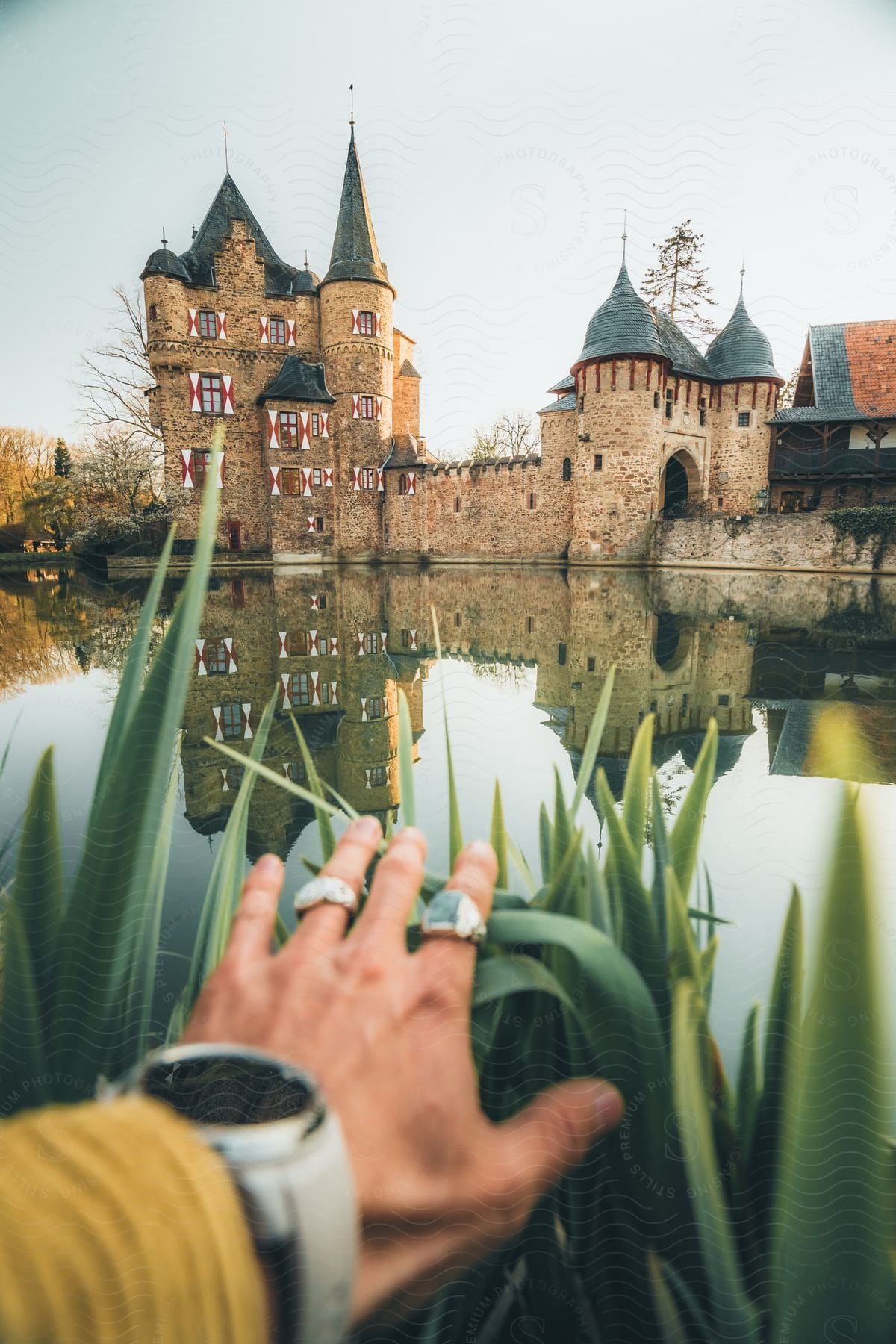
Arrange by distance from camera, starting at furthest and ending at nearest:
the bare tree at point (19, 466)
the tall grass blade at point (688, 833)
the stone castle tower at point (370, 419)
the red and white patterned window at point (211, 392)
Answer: the red and white patterned window at point (211, 392) < the stone castle tower at point (370, 419) < the bare tree at point (19, 466) < the tall grass blade at point (688, 833)

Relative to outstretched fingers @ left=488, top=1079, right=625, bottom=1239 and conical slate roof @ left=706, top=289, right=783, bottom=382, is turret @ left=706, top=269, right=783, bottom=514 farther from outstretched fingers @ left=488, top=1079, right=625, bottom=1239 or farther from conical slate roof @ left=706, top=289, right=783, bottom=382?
outstretched fingers @ left=488, top=1079, right=625, bottom=1239

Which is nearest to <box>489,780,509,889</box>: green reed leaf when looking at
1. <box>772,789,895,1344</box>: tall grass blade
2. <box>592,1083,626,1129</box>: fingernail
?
<box>592,1083,626,1129</box>: fingernail

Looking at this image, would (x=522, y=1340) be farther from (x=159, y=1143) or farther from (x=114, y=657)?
(x=114, y=657)

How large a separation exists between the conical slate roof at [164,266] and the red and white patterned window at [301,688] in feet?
49.8

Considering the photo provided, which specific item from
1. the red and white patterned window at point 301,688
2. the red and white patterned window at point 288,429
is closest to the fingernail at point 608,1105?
the red and white patterned window at point 301,688

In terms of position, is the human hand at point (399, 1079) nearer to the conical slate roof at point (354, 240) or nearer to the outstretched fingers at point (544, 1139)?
the outstretched fingers at point (544, 1139)

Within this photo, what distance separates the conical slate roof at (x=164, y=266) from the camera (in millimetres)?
14336

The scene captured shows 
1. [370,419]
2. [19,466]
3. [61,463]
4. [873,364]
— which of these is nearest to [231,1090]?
[19,466]

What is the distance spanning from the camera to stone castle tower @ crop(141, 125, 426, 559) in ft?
49.8

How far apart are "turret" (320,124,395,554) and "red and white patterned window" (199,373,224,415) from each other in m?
2.79

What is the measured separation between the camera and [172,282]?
14.7 metres

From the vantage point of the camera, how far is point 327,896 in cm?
55

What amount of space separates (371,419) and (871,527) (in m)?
11.7

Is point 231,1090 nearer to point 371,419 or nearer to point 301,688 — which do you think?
point 301,688
